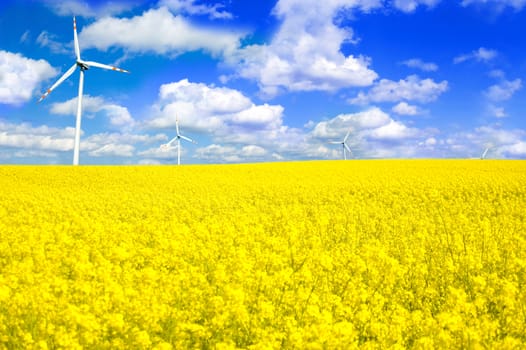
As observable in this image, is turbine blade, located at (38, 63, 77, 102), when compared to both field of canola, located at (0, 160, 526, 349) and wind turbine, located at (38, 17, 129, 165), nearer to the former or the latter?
wind turbine, located at (38, 17, 129, 165)

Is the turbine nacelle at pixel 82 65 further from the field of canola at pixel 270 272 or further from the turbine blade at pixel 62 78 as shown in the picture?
the field of canola at pixel 270 272

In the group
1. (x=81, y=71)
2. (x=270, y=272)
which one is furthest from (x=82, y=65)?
(x=270, y=272)

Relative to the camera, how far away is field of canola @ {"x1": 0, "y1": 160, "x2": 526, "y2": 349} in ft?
18.4

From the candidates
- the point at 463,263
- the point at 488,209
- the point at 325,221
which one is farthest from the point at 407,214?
the point at 463,263

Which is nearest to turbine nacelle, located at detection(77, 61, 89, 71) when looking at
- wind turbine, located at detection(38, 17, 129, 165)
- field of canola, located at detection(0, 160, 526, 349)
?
wind turbine, located at detection(38, 17, 129, 165)

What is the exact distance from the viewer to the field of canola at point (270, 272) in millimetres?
5602

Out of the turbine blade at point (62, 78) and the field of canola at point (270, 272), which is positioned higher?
the turbine blade at point (62, 78)

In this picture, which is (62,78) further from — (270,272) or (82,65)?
(270,272)

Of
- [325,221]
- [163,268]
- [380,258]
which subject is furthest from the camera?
[325,221]

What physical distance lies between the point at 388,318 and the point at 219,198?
50.7 feet

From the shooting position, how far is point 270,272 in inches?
337

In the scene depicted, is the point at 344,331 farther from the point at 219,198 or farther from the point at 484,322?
the point at 219,198

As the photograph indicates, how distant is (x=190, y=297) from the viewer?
6953 millimetres

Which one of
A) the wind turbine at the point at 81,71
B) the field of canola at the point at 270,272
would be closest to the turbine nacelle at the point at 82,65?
the wind turbine at the point at 81,71
